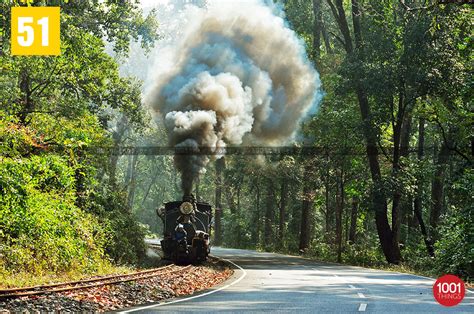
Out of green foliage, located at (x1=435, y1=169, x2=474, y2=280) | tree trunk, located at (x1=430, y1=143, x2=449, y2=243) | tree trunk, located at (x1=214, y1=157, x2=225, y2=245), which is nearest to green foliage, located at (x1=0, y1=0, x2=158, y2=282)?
green foliage, located at (x1=435, y1=169, x2=474, y2=280)

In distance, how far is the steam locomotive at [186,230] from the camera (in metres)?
29.6

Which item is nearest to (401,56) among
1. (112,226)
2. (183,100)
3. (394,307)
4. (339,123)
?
(339,123)

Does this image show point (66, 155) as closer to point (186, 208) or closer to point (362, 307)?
point (186, 208)

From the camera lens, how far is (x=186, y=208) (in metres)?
30.1

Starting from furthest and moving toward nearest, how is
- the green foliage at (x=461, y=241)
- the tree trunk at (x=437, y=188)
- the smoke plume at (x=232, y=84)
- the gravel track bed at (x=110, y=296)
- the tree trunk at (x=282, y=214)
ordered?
1. the tree trunk at (x=282, y=214)
2. the tree trunk at (x=437, y=188)
3. the smoke plume at (x=232, y=84)
4. the green foliage at (x=461, y=241)
5. the gravel track bed at (x=110, y=296)

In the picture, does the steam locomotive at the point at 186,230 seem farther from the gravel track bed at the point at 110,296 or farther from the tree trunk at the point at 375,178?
the tree trunk at the point at 375,178

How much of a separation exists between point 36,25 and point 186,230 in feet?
40.1

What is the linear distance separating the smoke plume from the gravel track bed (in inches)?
381

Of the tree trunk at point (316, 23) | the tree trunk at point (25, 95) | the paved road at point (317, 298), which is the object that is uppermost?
the tree trunk at point (316, 23)

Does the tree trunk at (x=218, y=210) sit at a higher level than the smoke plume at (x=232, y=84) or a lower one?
lower

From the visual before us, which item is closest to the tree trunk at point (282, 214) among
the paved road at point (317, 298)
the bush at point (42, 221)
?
the bush at point (42, 221)

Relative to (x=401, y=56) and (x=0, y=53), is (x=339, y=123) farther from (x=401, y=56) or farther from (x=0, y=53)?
(x=0, y=53)

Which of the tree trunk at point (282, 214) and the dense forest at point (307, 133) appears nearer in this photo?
the dense forest at point (307, 133)

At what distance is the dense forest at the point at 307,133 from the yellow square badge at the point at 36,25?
2.10ft
